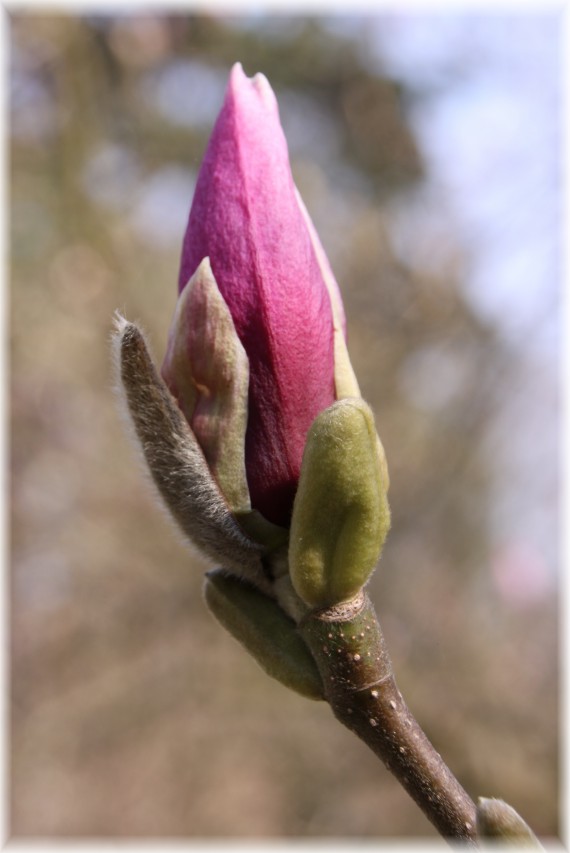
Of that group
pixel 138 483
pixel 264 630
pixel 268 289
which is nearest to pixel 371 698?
pixel 264 630

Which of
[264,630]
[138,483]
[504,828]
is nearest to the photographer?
[504,828]

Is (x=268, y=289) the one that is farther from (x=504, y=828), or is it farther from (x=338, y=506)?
(x=504, y=828)

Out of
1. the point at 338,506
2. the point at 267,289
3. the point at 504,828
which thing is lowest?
the point at 504,828

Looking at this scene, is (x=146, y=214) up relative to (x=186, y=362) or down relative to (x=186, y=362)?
up

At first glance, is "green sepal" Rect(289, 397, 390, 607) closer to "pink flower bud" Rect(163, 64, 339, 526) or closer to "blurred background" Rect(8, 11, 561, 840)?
"pink flower bud" Rect(163, 64, 339, 526)

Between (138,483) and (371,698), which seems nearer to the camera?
(371,698)

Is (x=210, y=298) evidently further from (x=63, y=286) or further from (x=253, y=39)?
(x=253, y=39)

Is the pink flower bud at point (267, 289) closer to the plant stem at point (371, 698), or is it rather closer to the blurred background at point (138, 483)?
the plant stem at point (371, 698)

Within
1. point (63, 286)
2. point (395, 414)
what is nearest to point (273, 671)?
point (63, 286)
